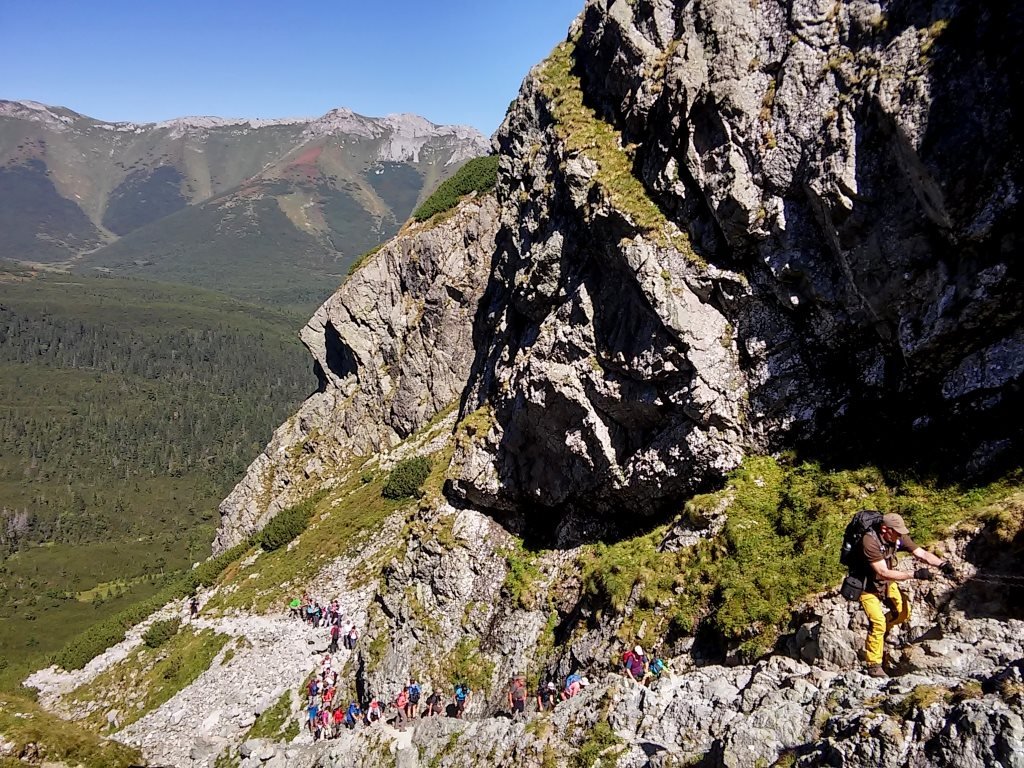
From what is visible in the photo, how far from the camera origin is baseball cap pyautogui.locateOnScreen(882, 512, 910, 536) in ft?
31.9

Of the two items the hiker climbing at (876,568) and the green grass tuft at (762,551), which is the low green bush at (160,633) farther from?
the hiker climbing at (876,568)

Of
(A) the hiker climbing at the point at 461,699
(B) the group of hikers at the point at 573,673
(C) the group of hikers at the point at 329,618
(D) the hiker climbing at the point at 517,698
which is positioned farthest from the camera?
(C) the group of hikers at the point at 329,618

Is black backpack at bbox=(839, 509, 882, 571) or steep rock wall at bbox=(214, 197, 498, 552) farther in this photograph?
steep rock wall at bbox=(214, 197, 498, 552)

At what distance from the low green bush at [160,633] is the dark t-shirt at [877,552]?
157 feet

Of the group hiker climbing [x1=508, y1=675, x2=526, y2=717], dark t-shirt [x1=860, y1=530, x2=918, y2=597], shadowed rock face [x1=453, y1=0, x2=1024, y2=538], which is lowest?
hiker climbing [x1=508, y1=675, x2=526, y2=717]

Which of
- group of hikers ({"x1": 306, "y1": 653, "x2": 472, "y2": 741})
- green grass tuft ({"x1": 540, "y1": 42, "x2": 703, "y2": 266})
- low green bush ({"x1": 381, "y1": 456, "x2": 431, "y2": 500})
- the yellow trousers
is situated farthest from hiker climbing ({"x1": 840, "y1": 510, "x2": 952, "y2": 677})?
low green bush ({"x1": 381, "y1": 456, "x2": 431, "y2": 500})

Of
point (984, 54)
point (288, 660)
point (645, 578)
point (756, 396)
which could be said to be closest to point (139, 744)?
point (288, 660)

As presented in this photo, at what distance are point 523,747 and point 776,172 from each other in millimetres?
17492

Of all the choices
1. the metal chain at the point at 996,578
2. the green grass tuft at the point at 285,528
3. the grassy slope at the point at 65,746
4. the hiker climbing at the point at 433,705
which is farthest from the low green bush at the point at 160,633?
the metal chain at the point at 996,578

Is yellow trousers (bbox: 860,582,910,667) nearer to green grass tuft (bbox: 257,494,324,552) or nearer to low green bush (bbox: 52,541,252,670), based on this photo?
green grass tuft (bbox: 257,494,324,552)

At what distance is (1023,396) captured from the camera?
1297 centimetres

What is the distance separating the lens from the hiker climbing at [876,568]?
980 centimetres

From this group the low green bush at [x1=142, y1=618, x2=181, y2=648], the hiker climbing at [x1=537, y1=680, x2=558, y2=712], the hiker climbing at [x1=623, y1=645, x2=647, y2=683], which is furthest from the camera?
the low green bush at [x1=142, y1=618, x2=181, y2=648]

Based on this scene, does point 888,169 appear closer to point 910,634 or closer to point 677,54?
point 677,54
